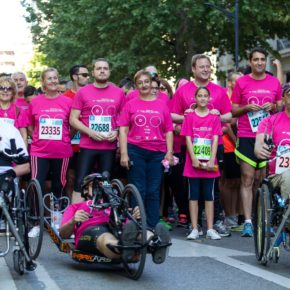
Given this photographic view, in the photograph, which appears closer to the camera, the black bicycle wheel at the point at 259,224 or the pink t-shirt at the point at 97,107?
the black bicycle wheel at the point at 259,224

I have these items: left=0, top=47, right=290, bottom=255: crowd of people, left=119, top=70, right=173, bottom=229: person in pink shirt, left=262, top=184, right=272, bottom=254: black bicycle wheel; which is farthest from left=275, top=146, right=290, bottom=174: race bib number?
left=119, top=70, right=173, bottom=229: person in pink shirt

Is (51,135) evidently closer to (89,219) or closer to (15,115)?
(15,115)

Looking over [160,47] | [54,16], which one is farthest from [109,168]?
[54,16]

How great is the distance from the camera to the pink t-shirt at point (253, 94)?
35.0 feet

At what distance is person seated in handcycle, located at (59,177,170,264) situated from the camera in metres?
7.10

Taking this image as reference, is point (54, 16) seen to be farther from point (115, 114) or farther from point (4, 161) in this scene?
point (4, 161)

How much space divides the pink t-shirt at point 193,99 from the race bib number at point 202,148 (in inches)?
11.6

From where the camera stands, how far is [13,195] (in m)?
7.56

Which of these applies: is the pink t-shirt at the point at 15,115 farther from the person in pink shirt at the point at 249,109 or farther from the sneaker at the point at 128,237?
the sneaker at the point at 128,237

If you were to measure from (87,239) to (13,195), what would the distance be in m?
0.73

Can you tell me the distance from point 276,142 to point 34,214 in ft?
7.84

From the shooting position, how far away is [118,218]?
7410mm

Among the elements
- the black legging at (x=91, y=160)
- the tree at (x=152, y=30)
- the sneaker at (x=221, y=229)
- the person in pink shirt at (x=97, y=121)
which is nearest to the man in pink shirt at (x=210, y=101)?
the sneaker at (x=221, y=229)

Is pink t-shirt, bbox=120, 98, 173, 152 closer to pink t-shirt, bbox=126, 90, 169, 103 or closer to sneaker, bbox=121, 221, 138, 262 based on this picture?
pink t-shirt, bbox=126, 90, 169, 103
